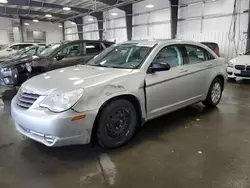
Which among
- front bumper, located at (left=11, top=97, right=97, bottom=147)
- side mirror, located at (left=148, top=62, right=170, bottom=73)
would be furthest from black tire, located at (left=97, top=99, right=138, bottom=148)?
side mirror, located at (left=148, top=62, right=170, bottom=73)

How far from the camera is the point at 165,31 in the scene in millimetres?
13211

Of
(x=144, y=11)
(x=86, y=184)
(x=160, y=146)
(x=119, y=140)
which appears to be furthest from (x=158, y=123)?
(x=144, y=11)

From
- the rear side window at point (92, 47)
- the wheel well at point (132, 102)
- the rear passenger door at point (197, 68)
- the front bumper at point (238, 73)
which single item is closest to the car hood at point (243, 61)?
the front bumper at point (238, 73)

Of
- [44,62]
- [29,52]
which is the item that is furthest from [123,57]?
[29,52]

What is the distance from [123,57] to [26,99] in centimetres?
156

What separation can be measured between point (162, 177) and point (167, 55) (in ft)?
6.06

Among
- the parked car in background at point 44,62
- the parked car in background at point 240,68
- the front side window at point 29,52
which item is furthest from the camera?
the front side window at point 29,52

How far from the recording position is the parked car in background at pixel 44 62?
5.52m

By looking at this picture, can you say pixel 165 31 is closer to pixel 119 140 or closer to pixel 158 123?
pixel 158 123

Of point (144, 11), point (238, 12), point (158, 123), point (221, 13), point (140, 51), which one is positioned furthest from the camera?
point (144, 11)

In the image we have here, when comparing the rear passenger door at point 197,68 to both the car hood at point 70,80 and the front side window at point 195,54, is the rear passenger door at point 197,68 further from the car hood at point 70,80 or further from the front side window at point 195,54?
the car hood at point 70,80

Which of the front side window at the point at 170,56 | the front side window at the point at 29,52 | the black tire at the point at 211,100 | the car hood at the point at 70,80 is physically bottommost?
the black tire at the point at 211,100

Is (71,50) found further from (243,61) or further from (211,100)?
(243,61)

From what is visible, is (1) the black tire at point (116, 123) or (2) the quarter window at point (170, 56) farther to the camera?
(2) the quarter window at point (170, 56)
